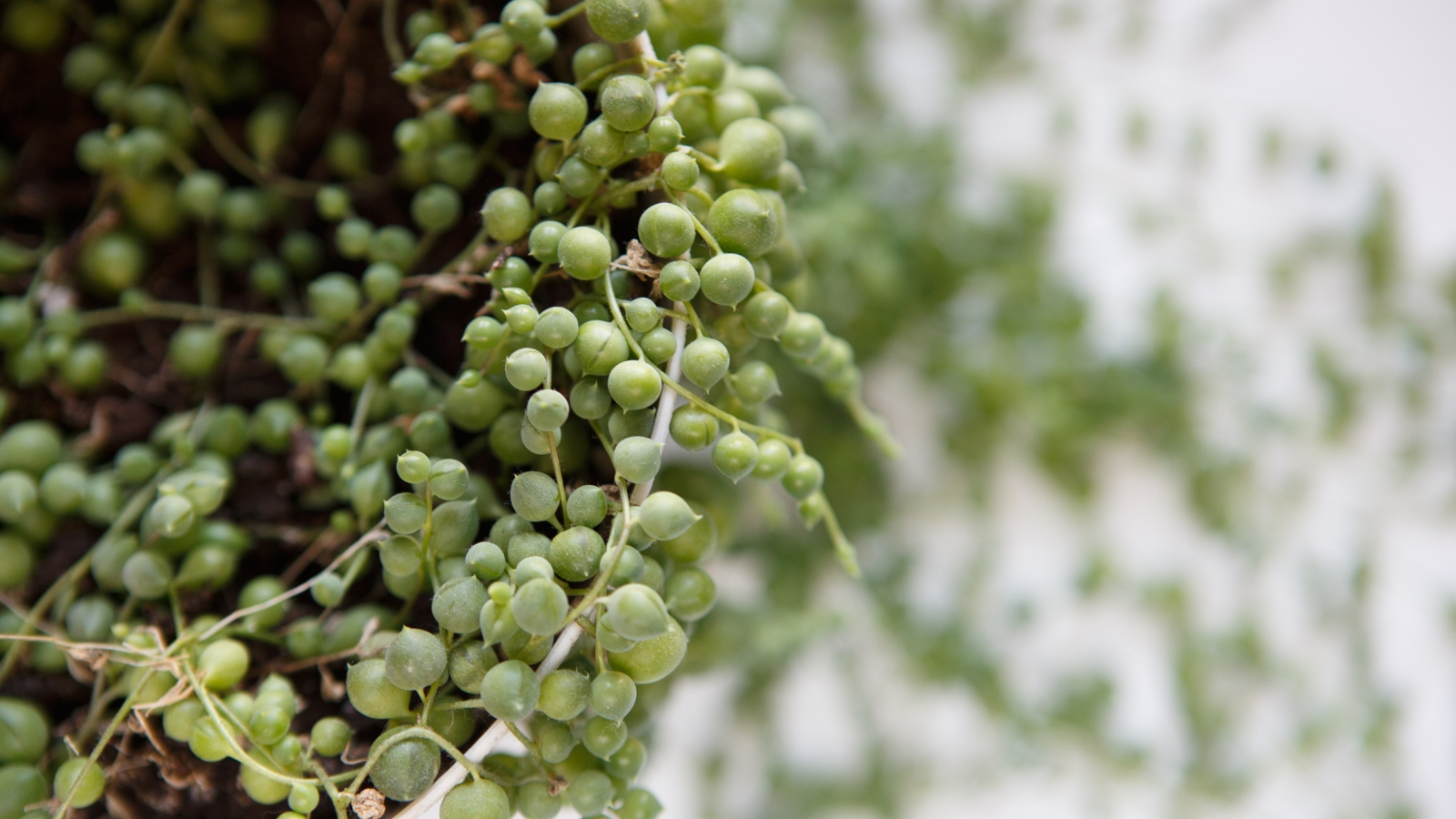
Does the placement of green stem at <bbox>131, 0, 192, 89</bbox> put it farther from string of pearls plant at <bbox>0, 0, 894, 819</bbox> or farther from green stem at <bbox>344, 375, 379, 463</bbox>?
green stem at <bbox>344, 375, 379, 463</bbox>

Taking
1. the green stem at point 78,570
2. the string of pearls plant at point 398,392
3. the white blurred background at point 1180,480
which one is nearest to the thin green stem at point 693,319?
Answer: the string of pearls plant at point 398,392

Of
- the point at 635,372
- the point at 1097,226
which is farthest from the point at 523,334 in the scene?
the point at 1097,226

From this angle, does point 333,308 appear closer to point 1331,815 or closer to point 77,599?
point 77,599

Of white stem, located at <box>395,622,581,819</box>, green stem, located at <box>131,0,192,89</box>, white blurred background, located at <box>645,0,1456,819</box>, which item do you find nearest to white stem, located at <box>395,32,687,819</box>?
white stem, located at <box>395,622,581,819</box>

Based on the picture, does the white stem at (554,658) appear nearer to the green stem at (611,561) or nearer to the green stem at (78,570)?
the green stem at (611,561)

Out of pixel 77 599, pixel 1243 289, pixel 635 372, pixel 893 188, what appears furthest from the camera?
pixel 1243 289
